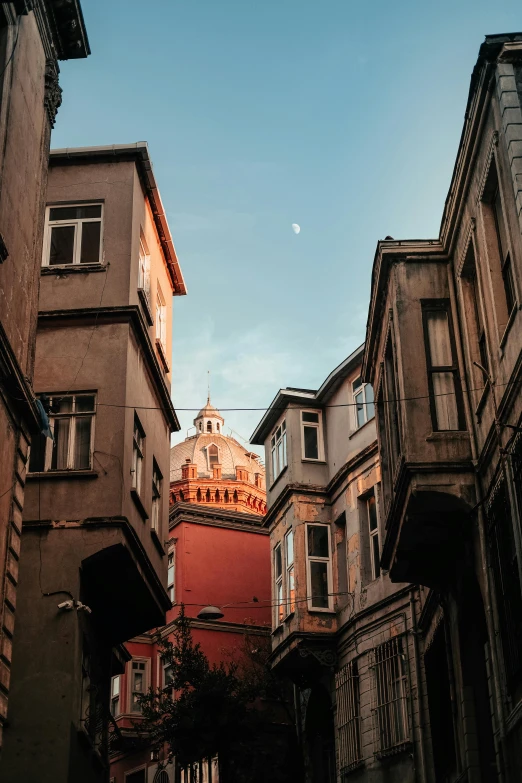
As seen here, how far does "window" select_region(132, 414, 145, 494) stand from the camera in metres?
21.7

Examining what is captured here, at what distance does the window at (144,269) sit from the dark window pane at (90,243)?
108 centimetres

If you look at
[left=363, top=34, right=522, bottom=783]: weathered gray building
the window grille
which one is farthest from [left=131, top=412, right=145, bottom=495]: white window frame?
the window grille

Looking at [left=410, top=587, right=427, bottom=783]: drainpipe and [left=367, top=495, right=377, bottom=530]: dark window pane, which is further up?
[left=367, top=495, right=377, bottom=530]: dark window pane

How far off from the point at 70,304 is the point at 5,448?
732 cm

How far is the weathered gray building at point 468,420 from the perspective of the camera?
47.4ft

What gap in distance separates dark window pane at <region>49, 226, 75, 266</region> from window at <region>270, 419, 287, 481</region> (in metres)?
13.0

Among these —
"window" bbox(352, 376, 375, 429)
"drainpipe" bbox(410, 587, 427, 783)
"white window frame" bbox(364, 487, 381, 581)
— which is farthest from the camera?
"window" bbox(352, 376, 375, 429)

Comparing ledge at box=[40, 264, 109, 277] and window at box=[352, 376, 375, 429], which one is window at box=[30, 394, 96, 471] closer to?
ledge at box=[40, 264, 109, 277]

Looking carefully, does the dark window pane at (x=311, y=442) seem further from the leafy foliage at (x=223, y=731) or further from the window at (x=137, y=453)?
the window at (x=137, y=453)

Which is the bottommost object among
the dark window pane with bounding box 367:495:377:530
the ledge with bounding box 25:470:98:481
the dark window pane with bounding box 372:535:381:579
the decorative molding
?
the ledge with bounding box 25:470:98:481

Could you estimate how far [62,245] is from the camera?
22.6 m

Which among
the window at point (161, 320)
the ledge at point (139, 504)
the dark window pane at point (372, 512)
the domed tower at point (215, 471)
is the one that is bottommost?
the ledge at point (139, 504)

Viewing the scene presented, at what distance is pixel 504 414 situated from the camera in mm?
14531

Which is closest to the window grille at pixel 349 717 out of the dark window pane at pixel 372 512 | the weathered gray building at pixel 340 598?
the weathered gray building at pixel 340 598
